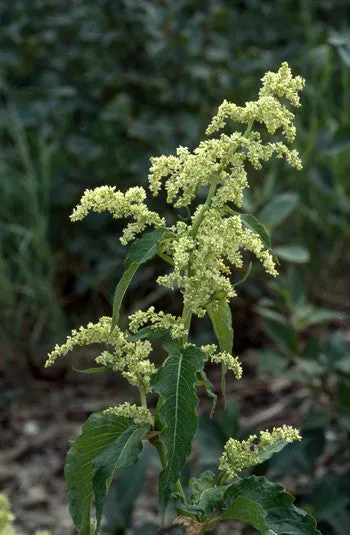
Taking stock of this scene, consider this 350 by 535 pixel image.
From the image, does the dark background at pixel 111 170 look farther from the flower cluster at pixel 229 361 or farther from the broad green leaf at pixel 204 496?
the flower cluster at pixel 229 361

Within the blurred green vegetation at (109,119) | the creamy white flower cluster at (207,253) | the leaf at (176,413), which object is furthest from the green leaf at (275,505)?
the blurred green vegetation at (109,119)

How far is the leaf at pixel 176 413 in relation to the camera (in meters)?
1.12

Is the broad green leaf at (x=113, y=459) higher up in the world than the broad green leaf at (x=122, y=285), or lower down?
lower down

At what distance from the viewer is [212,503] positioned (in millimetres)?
1247

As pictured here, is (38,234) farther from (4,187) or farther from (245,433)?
(245,433)

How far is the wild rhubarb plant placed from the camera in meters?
1.15

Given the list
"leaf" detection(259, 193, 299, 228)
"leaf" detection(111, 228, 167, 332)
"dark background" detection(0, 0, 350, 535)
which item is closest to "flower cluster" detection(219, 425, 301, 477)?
"leaf" detection(111, 228, 167, 332)

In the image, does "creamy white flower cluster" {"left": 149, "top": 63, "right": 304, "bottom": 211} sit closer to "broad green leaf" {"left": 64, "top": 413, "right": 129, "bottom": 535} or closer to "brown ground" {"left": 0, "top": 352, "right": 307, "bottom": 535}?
"broad green leaf" {"left": 64, "top": 413, "right": 129, "bottom": 535}

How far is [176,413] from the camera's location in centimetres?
113

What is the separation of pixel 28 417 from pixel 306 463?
120 centimetres

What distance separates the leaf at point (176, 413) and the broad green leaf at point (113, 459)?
0.06 m

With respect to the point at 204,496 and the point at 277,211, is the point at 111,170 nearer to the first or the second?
the point at 277,211

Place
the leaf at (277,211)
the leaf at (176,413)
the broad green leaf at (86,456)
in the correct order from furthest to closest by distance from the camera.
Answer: the leaf at (277,211)
the broad green leaf at (86,456)
the leaf at (176,413)

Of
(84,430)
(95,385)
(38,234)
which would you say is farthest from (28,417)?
(84,430)
